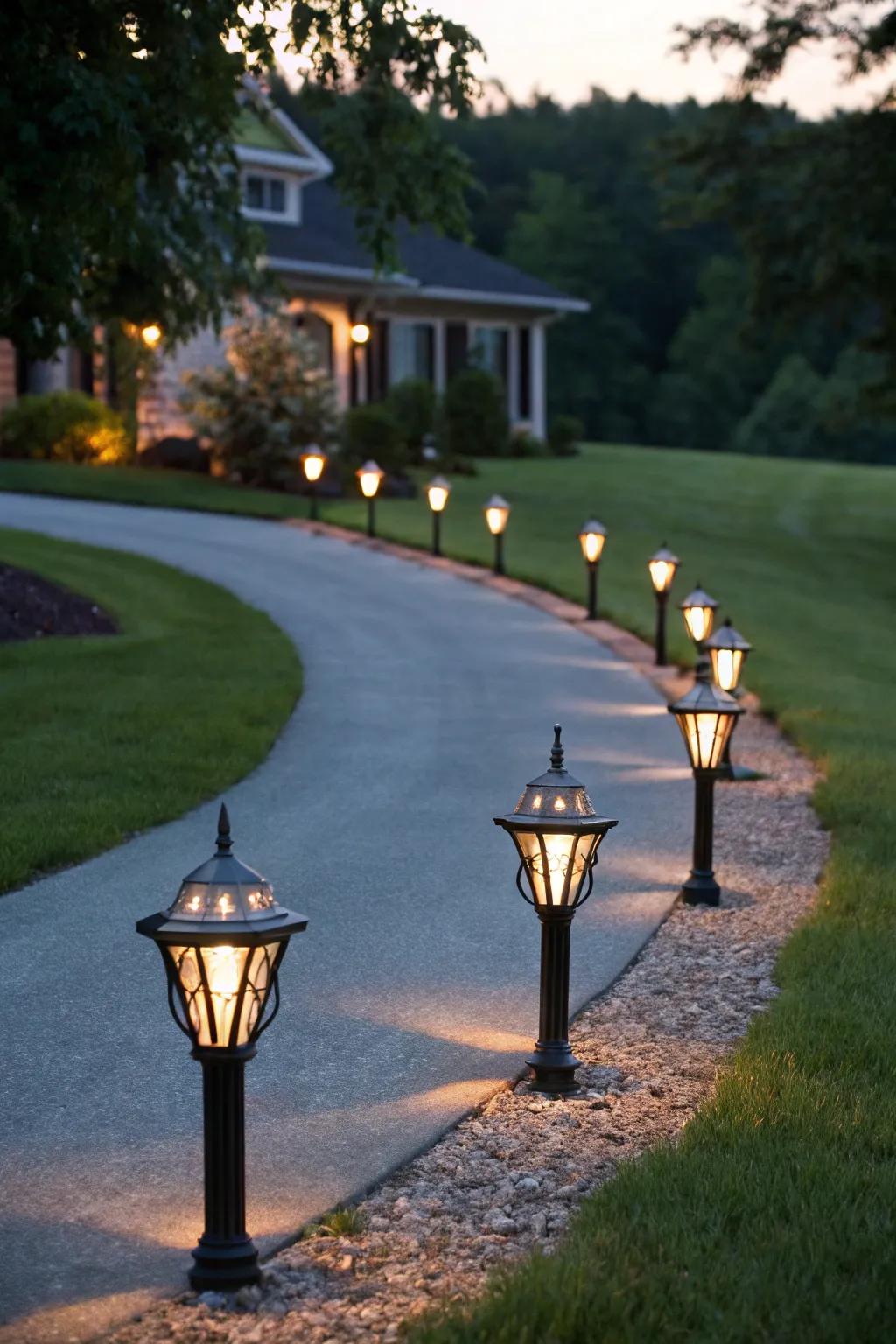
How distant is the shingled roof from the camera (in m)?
38.2

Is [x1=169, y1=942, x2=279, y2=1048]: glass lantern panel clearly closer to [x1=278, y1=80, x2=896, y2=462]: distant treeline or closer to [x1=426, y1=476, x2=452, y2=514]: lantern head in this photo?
[x1=426, y1=476, x2=452, y2=514]: lantern head

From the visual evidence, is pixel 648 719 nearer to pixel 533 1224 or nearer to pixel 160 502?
pixel 533 1224

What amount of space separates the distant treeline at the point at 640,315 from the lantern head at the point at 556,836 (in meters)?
62.1

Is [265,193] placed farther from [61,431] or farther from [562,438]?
[562,438]

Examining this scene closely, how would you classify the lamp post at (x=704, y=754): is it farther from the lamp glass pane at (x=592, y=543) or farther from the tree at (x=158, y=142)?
the lamp glass pane at (x=592, y=543)

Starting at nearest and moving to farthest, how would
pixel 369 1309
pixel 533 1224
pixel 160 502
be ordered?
1. pixel 369 1309
2. pixel 533 1224
3. pixel 160 502

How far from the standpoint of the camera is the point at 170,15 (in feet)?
43.1

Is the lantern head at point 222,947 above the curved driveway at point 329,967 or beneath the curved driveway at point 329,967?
above

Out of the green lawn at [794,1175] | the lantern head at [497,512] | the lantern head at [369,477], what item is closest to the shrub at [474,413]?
the lantern head at [369,477]

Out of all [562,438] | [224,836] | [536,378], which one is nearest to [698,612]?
[224,836]

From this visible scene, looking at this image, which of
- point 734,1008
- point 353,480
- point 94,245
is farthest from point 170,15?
point 353,480

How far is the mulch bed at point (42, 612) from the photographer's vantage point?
17203mm

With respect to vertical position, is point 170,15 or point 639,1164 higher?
point 170,15

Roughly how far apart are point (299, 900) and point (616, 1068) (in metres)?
2.56
